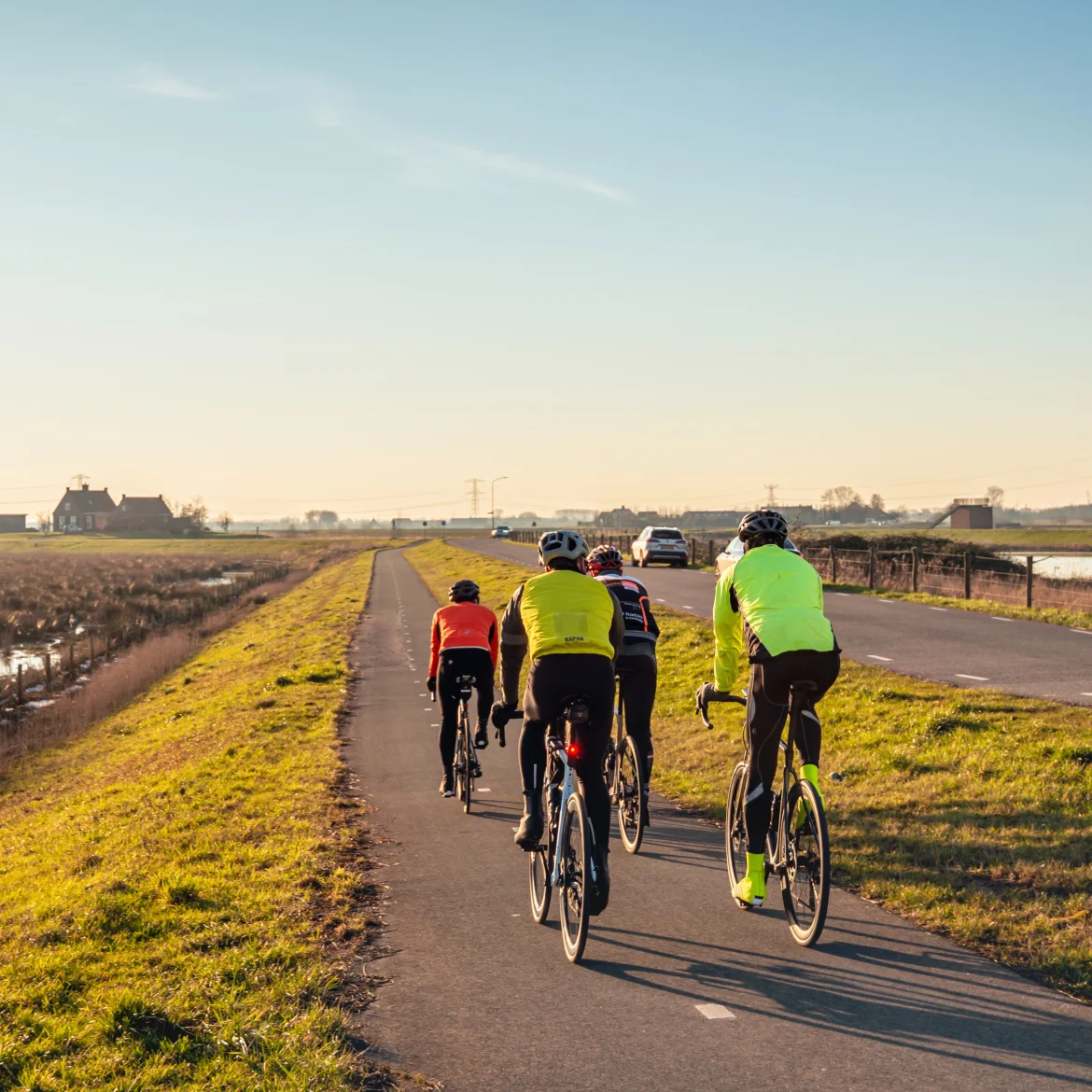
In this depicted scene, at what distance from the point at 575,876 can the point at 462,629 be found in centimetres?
415

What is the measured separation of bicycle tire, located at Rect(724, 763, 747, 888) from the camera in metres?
6.37

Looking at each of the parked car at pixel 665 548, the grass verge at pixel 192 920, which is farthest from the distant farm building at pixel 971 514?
the grass verge at pixel 192 920

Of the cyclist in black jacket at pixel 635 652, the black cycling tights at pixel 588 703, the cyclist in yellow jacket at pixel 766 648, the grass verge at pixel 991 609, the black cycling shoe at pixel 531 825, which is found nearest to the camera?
the cyclist in yellow jacket at pixel 766 648

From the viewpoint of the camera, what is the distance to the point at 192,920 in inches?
274

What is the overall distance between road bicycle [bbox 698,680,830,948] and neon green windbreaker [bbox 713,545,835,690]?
231 millimetres

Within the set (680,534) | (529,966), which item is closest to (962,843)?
(529,966)

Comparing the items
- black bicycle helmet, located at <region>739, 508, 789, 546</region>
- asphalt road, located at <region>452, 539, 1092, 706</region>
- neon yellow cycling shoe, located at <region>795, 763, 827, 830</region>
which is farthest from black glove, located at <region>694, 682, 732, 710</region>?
asphalt road, located at <region>452, 539, 1092, 706</region>

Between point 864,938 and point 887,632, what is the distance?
1583 centimetres

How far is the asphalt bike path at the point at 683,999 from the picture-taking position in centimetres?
448

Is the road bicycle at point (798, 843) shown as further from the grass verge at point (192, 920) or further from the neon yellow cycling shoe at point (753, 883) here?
the grass verge at point (192, 920)

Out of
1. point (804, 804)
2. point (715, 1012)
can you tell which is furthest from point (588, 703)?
point (715, 1012)

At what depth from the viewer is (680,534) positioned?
1938 inches

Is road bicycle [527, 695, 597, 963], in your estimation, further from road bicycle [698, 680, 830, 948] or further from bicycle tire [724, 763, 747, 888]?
bicycle tire [724, 763, 747, 888]

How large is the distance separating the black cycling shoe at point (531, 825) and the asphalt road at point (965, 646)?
28.9 feet
